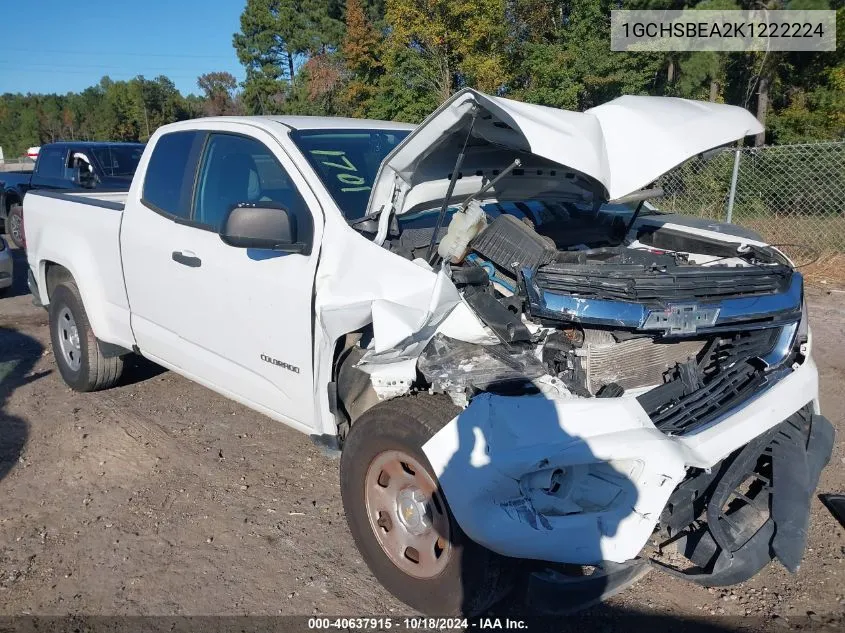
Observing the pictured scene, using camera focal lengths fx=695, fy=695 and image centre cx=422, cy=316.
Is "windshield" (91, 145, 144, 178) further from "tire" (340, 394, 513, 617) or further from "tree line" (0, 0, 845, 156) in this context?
"tree line" (0, 0, 845, 156)

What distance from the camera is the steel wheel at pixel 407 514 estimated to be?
2.75 meters

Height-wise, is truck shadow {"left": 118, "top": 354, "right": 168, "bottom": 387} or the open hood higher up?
the open hood

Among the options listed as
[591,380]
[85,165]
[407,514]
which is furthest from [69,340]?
[85,165]

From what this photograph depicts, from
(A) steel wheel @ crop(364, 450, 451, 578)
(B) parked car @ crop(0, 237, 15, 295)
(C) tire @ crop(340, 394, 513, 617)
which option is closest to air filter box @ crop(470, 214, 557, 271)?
(C) tire @ crop(340, 394, 513, 617)

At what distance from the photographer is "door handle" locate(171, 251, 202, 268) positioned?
155 inches

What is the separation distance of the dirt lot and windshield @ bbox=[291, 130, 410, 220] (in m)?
1.70

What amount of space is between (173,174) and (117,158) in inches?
325

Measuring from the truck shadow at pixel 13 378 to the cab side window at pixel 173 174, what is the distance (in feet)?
6.12

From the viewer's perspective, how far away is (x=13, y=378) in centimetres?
597

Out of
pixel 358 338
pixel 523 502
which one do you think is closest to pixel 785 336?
pixel 523 502

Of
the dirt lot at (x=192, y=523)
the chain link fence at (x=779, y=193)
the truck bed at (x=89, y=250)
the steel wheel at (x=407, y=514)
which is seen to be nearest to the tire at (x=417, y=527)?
the steel wheel at (x=407, y=514)

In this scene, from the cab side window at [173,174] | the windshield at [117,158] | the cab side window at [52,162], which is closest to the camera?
the cab side window at [173,174]

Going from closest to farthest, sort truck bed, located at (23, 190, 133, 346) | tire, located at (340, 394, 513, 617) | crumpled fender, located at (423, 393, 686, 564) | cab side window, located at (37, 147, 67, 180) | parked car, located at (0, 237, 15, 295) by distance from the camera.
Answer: crumpled fender, located at (423, 393, 686, 564) < tire, located at (340, 394, 513, 617) < truck bed, located at (23, 190, 133, 346) < parked car, located at (0, 237, 15, 295) < cab side window, located at (37, 147, 67, 180)

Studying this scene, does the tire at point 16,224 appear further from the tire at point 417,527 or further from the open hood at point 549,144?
the tire at point 417,527
